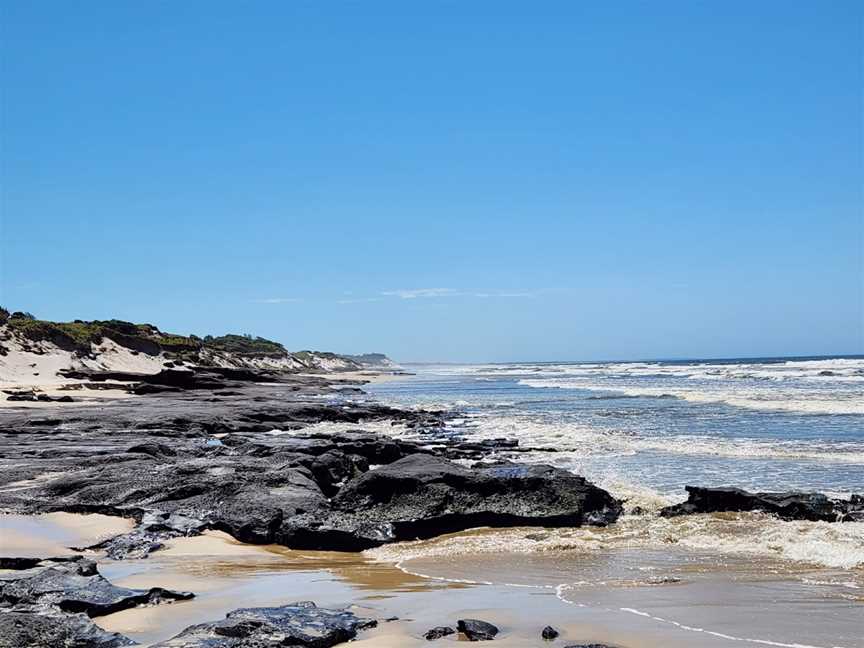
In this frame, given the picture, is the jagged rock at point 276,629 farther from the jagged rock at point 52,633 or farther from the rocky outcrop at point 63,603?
the rocky outcrop at point 63,603

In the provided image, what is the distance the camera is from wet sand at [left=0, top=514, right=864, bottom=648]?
20.9 feet

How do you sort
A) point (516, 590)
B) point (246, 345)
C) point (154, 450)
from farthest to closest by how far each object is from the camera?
point (246, 345)
point (154, 450)
point (516, 590)

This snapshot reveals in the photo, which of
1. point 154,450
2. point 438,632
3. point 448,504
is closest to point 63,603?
point 438,632

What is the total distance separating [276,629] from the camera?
5980 millimetres

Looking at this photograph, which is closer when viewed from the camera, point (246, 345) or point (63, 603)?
point (63, 603)

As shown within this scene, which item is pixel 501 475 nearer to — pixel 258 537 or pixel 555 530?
pixel 555 530

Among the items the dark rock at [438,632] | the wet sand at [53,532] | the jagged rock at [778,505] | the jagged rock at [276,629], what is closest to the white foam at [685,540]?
the jagged rock at [778,505]

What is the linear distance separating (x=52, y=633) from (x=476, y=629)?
318 centimetres

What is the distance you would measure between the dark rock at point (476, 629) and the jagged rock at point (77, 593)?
9.17 feet

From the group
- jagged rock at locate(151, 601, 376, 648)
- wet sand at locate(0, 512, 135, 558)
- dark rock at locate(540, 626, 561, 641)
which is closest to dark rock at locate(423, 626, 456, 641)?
jagged rock at locate(151, 601, 376, 648)

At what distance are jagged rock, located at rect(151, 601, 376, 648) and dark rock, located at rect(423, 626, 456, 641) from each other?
0.57m

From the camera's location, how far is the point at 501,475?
1224 centimetres

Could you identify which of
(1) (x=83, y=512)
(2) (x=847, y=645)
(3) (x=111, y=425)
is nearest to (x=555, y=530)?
(2) (x=847, y=645)

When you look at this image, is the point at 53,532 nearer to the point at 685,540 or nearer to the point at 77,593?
the point at 77,593
